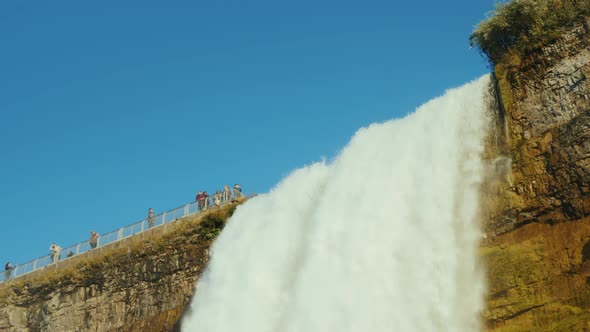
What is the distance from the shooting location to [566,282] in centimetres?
1426

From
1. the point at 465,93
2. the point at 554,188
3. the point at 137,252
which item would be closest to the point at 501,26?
the point at 465,93

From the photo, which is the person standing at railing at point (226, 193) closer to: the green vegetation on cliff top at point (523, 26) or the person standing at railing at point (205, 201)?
the person standing at railing at point (205, 201)

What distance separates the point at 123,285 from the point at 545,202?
18414 millimetres

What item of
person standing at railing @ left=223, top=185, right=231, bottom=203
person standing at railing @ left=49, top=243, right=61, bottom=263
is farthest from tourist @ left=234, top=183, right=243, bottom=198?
person standing at railing @ left=49, top=243, right=61, bottom=263

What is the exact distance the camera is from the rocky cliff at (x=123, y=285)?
25750 mm

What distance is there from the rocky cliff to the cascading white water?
433 cm

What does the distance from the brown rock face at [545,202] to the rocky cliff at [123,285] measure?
12794mm

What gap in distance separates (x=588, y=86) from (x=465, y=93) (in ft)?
10.6

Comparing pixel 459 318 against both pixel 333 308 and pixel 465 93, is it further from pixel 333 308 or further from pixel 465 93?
pixel 465 93

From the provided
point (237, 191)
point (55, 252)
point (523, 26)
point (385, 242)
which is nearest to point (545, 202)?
point (385, 242)

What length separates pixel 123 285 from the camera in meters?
27.8

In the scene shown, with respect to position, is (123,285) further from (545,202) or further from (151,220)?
(545,202)

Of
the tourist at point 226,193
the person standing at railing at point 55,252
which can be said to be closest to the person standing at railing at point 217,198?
the tourist at point 226,193

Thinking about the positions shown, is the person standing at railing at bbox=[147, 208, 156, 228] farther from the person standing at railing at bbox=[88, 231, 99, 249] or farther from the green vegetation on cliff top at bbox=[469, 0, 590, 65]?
the green vegetation on cliff top at bbox=[469, 0, 590, 65]
